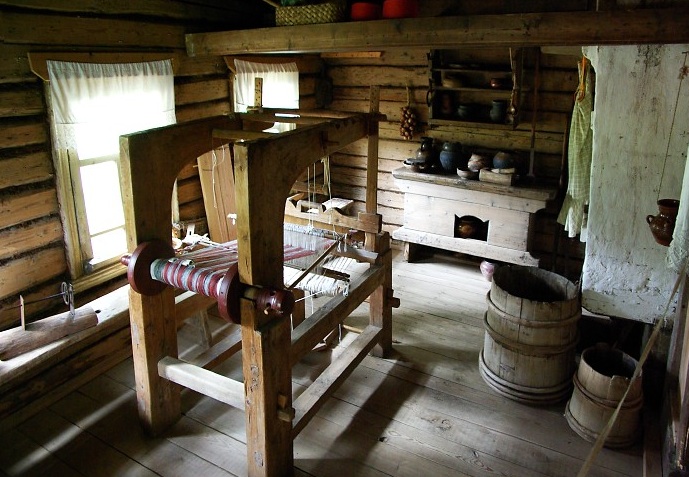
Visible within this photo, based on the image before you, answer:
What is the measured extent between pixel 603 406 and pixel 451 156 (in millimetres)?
2921

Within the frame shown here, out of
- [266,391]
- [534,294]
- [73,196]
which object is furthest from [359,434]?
[73,196]

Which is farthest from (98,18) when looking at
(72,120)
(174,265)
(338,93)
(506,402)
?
(506,402)

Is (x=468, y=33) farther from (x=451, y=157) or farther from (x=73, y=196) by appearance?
(x=73, y=196)

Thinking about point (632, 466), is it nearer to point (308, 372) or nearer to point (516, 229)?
point (308, 372)

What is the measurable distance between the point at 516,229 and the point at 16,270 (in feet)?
13.3

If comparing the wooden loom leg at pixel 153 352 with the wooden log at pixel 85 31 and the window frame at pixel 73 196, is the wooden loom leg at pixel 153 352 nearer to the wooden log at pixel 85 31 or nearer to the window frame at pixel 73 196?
the window frame at pixel 73 196

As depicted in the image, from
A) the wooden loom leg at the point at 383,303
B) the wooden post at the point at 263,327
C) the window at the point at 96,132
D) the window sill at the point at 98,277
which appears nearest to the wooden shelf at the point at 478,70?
the wooden loom leg at the point at 383,303

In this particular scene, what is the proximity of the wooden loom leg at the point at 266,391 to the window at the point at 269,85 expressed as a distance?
9.02ft

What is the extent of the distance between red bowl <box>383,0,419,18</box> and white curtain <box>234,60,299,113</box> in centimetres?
150

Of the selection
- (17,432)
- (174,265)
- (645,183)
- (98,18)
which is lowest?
(17,432)

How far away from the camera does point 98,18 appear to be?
3.62 m

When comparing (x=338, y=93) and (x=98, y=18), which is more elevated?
(x=98, y=18)

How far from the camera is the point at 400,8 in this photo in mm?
3656

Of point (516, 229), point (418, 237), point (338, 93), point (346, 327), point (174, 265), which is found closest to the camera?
point (174, 265)
